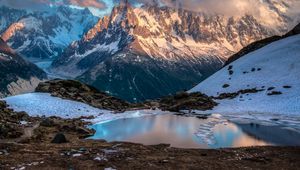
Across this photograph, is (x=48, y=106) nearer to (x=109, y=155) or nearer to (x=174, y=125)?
Answer: (x=174, y=125)

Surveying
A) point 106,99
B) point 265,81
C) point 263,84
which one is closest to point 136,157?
point 106,99

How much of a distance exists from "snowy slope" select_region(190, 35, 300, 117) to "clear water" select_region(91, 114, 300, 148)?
13.2m

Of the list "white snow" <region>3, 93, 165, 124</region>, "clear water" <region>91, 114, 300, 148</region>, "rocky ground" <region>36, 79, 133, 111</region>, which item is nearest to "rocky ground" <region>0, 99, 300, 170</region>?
"clear water" <region>91, 114, 300, 148</region>

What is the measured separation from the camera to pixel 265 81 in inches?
3164

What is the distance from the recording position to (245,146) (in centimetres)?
3719

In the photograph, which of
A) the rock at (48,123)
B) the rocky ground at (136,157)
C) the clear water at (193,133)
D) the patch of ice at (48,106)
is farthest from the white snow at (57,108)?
the rocky ground at (136,157)

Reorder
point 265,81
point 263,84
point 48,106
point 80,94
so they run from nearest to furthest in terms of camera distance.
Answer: point 48,106 → point 80,94 → point 263,84 → point 265,81

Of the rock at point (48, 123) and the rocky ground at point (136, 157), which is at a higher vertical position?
the rock at point (48, 123)

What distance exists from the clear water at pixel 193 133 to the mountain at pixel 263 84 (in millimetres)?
13489

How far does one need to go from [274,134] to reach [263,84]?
115 ft

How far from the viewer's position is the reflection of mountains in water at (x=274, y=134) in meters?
40.7

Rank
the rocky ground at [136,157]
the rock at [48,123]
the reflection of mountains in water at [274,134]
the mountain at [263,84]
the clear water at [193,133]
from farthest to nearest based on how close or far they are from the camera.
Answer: the mountain at [263,84], the rock at [48,123], the reflection of mountains in water at [274,134], the clear water at [193,133], the rocky ground at [136,157]

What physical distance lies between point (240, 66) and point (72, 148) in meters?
70.7

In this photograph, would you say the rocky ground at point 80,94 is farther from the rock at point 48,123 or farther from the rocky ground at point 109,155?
the rocky ground at point 109,155
